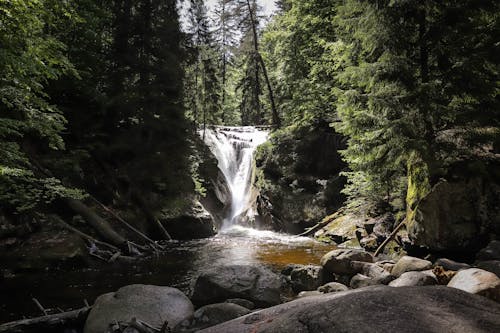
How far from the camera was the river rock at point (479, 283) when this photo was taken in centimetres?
502

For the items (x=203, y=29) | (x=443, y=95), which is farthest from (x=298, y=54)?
(x=443, y=95)

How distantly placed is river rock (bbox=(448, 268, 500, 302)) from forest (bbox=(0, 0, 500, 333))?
0.03 meters

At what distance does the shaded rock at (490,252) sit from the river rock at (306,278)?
3744 mm

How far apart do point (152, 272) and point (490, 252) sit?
875cm

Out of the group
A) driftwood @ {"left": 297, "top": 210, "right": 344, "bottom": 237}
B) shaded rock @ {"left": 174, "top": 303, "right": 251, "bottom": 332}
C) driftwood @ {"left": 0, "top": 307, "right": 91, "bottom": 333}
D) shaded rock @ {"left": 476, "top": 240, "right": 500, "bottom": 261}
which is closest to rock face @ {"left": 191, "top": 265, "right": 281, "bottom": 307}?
shaded rock @ {"left": 174, "top": 303, "right": 251, "bottom": 332}

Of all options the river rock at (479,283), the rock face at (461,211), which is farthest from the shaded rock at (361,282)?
the rock face at (461,211)

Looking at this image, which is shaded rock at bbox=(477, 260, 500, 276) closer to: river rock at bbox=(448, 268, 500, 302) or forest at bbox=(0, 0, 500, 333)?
forest at bbox=(0, 0, 500, 333)

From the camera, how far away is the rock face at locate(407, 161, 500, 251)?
8.45 metres

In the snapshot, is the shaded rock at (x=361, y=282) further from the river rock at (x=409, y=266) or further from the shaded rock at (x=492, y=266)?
the shaded rock at (x=492, y=266)

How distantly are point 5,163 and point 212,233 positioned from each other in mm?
11850

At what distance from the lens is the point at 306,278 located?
8.24 m

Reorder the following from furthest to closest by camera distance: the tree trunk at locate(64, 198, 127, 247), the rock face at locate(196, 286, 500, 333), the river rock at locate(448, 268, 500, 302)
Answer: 1. the tree trunk at locate(64, 198, 127, 247)
2. the river rock at locate(448, 268, 500, 302)
3. the rock face at locate(196, 286, 500, 333)

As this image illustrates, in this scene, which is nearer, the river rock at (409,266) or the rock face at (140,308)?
the rock face at (140,308)

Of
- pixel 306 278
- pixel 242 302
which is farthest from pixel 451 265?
pixel 242 302
